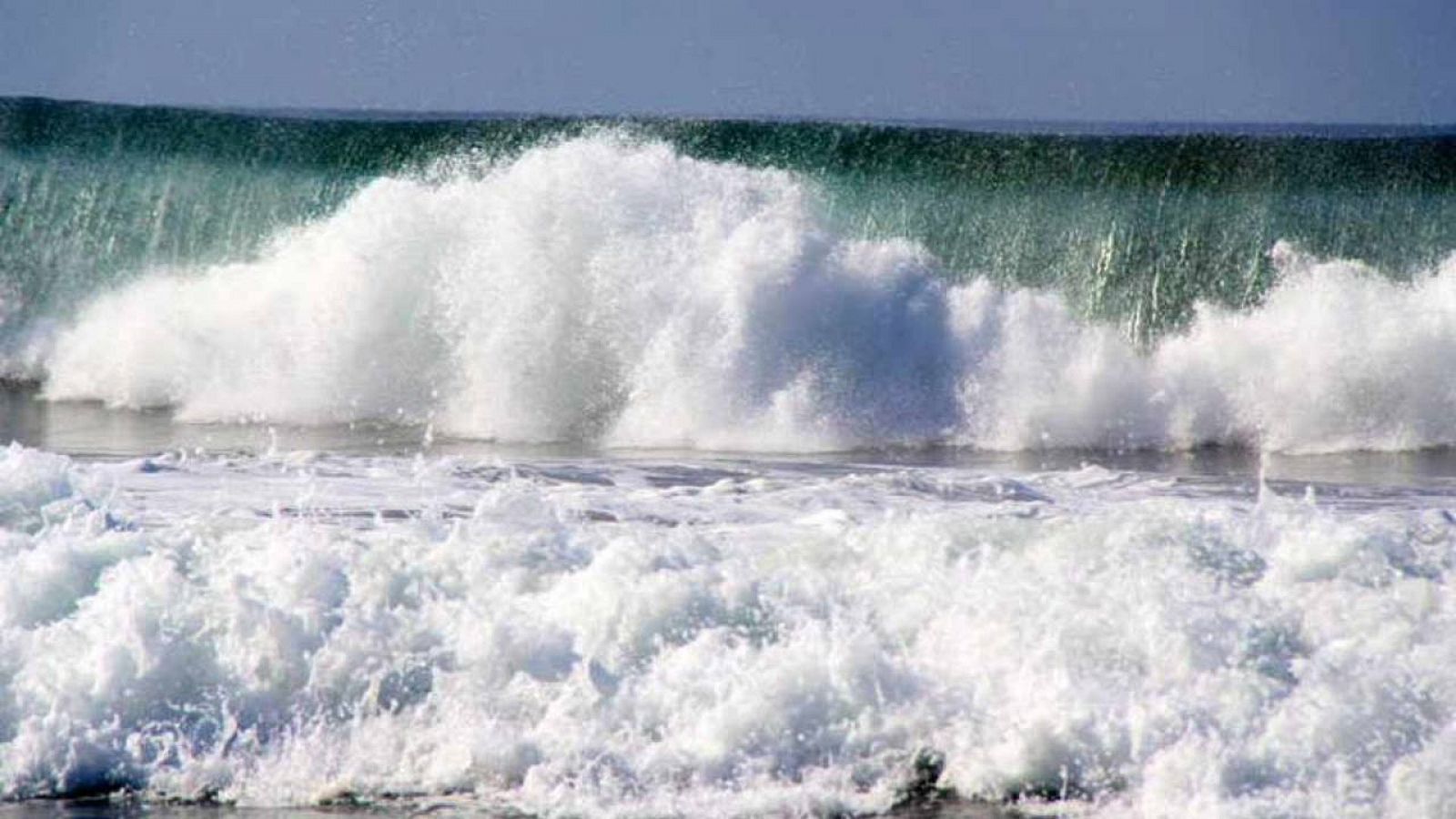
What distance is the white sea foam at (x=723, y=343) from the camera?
11.3 metres

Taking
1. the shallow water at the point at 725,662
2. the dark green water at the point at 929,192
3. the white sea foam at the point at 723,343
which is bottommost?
the shallow water at the point at 725,662

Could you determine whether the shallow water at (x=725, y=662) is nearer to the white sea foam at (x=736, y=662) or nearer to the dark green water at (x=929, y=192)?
the white sea foam at (x=736, y=662)

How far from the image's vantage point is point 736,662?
5.58 meters

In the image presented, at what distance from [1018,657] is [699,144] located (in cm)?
1074

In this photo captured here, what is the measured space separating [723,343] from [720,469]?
2.42 meters

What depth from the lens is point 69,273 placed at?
15414 mm

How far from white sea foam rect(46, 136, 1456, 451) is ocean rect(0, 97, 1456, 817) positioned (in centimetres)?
3

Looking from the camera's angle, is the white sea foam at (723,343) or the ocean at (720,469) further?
the white sea foam at (723,343)

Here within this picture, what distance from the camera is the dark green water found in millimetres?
13750

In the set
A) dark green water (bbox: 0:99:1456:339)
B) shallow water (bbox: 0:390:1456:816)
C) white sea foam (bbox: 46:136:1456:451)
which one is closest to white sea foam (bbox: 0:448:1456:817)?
shallow water (bbox: 0:390:1456:816)

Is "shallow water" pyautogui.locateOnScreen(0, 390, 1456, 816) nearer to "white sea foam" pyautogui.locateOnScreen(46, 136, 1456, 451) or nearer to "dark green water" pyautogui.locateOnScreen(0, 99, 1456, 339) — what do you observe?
"white sea foam" pyautogui.locateOnScreen(46, 136, 1456, 451)

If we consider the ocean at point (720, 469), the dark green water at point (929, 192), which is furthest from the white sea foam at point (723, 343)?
the dark green water at point (929, 192)

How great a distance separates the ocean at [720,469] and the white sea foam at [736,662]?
0.02 metres

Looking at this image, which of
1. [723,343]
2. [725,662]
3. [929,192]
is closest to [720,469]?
[723,343]
